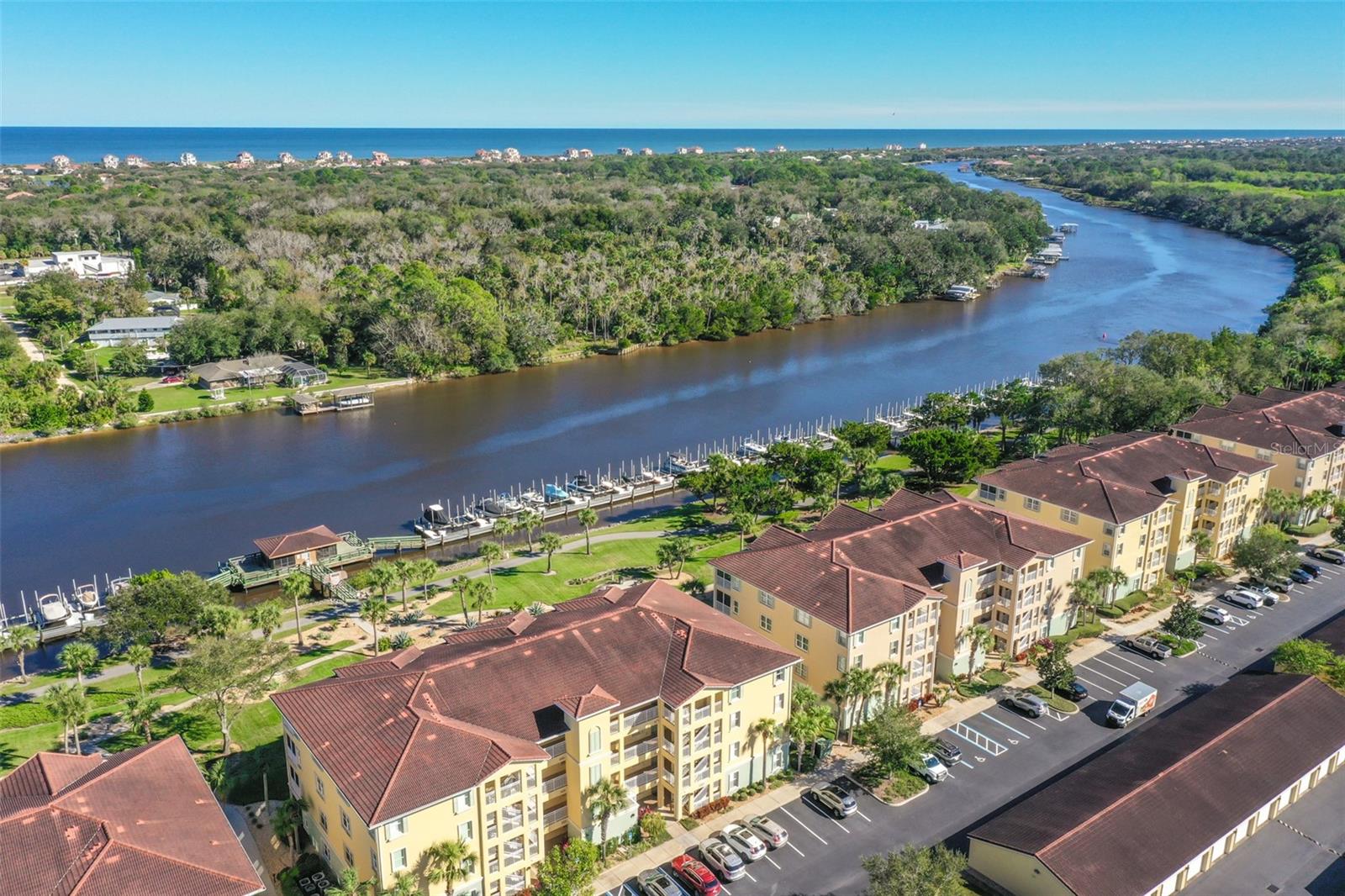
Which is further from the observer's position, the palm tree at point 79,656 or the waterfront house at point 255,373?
the waterfront house at point 255,373

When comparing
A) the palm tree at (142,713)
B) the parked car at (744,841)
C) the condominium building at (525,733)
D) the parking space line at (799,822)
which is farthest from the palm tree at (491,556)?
the parked car at (744,841)

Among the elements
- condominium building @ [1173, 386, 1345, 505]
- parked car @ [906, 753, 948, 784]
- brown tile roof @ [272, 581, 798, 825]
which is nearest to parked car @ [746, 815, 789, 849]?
brown tile roof @ [272, 581, 798, 825]

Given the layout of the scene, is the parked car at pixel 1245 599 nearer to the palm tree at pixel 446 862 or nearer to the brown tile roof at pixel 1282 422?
the brown tile roof at pixel 1282 422

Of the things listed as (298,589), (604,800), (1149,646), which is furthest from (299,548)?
(1149,646)

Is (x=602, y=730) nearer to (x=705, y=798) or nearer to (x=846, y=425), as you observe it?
(x=705, y=798)

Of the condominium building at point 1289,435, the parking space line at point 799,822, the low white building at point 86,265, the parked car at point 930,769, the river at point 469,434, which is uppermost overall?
the low white building at point 86,265

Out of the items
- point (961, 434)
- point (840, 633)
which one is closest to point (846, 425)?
point (961, 434)

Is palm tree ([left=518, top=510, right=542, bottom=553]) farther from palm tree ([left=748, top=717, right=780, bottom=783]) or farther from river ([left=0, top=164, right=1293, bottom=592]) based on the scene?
palm tree ([left=748, top=717, right=780, bottom=783])
